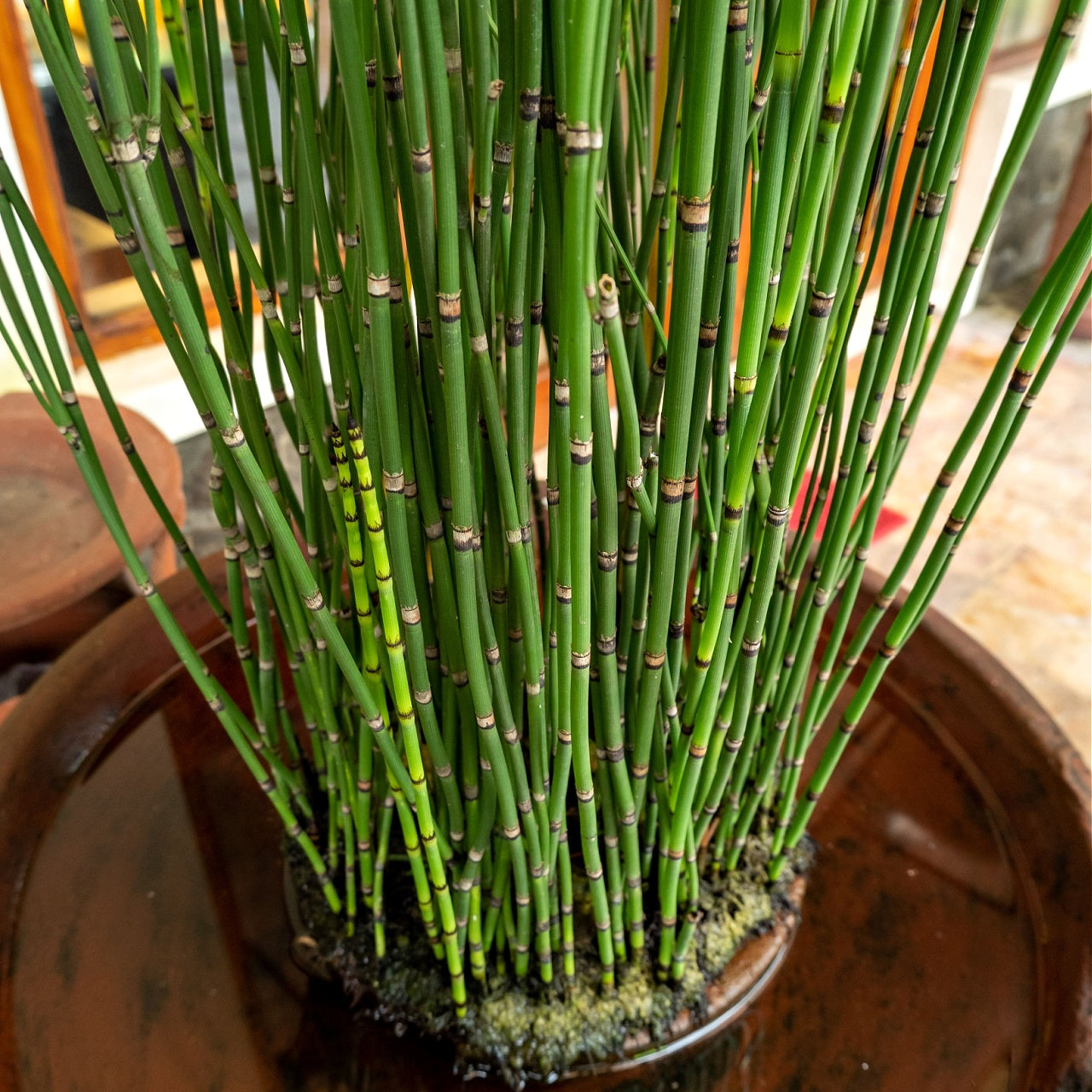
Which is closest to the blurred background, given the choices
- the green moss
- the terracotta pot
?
the terracotta pot

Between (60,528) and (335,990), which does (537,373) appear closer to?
(335,990)

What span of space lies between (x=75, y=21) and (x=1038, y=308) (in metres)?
1.55

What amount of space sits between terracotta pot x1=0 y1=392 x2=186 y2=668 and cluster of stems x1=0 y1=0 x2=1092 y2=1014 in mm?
494

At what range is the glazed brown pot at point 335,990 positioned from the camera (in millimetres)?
541

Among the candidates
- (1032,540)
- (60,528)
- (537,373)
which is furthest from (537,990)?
(1032,540)

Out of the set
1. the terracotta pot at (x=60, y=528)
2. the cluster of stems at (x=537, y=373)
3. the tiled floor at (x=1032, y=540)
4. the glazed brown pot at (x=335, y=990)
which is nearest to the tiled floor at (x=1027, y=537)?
the tiled floor at (x=1032, y=540)

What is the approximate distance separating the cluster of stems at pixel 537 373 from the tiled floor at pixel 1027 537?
109cm

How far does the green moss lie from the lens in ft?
1.80

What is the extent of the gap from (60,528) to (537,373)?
2.62 feet

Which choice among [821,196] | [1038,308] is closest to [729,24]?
[821,196]

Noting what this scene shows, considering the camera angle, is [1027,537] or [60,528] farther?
[1027,537]

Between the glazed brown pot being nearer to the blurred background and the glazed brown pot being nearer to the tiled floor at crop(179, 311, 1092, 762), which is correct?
the blurred background

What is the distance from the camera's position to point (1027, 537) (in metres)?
1.78

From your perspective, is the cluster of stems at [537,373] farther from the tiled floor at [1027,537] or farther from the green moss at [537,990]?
the tiled floor at [1027,537]
